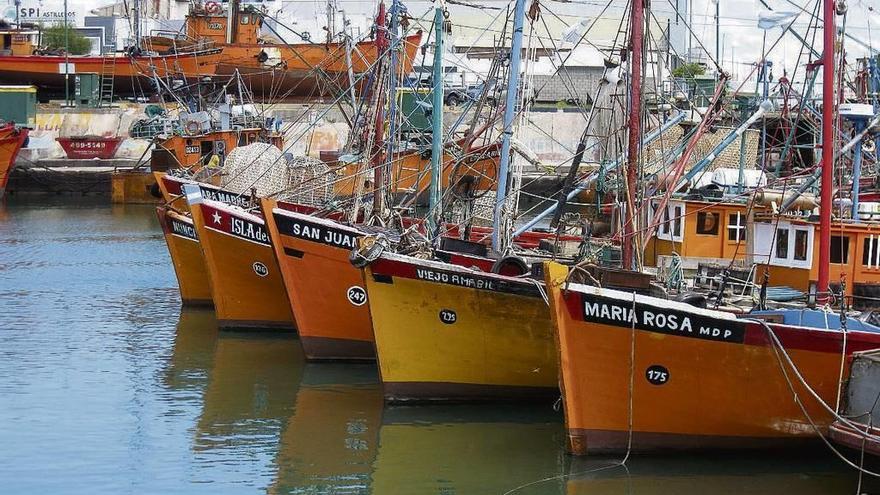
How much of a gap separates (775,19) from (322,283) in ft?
27.0

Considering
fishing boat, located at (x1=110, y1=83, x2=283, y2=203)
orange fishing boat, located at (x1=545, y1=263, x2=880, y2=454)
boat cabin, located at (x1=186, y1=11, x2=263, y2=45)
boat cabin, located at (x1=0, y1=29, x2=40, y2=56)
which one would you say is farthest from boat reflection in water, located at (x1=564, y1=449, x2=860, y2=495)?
boat cabin, located at (x1=0, y1=29, x2=40, y2=56)

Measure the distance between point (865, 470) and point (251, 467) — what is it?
7047mm

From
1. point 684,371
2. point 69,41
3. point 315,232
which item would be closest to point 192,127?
point 315,232

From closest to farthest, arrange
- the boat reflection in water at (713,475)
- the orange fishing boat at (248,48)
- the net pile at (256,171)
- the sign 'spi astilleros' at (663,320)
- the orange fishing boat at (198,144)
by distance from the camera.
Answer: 1. the sign 'spi astilleros' at (663,320)
2. the boat reflection in water at (713,475)
3. the net pile at (256,171)
4. the orange fishing boat at (198,144)
5. the orange fishing boat at (248,48)

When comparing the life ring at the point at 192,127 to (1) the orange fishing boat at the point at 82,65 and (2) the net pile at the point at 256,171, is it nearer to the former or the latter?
(1) the orange fishing boat at the point at 82,65

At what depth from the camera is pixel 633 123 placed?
18.5 metres

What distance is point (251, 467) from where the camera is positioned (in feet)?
56.6

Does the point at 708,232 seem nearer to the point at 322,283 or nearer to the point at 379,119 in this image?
the point at 322,283

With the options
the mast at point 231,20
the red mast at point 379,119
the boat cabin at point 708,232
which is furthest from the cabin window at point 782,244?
the mast at point 231,20

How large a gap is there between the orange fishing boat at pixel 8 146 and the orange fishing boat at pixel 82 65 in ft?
29.9

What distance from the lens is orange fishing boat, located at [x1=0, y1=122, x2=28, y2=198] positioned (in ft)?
182

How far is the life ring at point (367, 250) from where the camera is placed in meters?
19.0

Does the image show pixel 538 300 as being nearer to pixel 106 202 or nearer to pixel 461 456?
pixel 461 456

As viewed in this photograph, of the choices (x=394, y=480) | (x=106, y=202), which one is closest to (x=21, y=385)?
(x=394, y=480)
